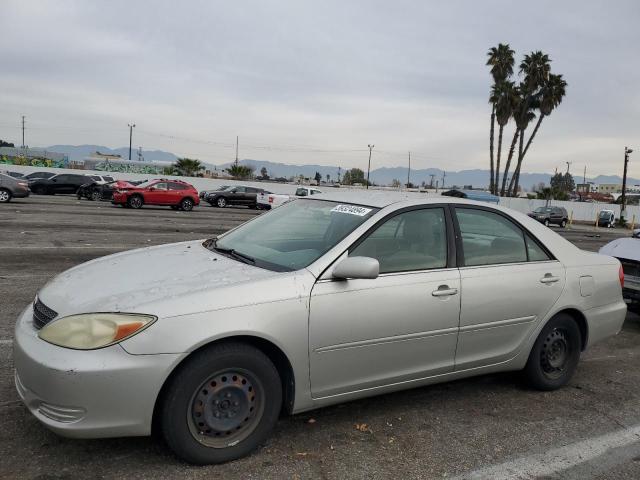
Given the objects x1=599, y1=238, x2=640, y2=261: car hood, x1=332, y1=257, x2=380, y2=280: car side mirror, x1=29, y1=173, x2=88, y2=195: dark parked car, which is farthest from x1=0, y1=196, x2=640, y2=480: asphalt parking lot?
x1=29, y1=173, x2=88, y2=195: dark parked car

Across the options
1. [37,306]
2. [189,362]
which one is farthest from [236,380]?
[37,306]

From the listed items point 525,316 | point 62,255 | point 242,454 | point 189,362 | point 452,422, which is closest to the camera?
point 189,362

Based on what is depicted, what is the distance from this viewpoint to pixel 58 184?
33.5 meters

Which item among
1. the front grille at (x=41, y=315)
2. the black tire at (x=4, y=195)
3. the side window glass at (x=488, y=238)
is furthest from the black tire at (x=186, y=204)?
the front grille at (x=41, y=315)

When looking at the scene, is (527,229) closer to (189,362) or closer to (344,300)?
(344,300)

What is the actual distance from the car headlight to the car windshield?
0.92 metres

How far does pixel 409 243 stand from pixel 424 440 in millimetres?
1279

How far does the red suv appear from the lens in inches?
1014

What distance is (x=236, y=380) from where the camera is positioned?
9.98 ft

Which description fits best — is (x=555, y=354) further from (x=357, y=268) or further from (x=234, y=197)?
(x=234, y=197)

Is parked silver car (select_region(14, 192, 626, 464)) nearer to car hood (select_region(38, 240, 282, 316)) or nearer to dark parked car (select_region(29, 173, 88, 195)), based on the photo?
car hood (select_region(38, 240, 282, 316))

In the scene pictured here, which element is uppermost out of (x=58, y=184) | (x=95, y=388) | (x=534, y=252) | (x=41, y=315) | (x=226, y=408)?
(x=58, y=184)

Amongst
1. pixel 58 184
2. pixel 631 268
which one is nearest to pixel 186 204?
pixel 58 184

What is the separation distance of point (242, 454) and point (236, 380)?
426mm
